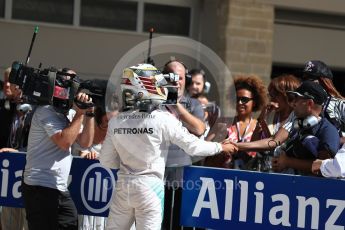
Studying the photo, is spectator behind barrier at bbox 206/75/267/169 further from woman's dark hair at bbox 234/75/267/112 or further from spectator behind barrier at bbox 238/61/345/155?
spectator behind barrier at bbox 238/61/345/155

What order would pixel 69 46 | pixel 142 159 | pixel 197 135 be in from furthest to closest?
pixel 69 46 → pixel 197 135 → pixel 142 159

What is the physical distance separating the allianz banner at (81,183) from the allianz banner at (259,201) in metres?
0.90

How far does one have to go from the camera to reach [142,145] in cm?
548

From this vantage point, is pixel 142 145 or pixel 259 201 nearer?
pixel 142 145

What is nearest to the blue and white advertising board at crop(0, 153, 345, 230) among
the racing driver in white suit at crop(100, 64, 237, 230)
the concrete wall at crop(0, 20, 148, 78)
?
the racing driver in white suit at crop(100, 64, 237, 230)

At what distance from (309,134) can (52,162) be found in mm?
2220

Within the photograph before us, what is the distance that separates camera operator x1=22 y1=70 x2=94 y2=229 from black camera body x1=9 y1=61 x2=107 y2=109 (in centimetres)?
2

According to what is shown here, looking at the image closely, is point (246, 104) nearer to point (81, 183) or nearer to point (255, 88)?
point (255, 88)

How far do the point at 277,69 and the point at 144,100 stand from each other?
8.46 metres

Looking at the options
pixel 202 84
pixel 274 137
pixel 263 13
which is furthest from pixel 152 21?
pixel 274 137

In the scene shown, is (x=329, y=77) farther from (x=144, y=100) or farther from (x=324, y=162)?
(x=144, y=100)

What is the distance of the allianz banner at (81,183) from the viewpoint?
652 cm

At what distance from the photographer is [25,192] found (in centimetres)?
608

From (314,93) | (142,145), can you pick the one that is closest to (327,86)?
(314,93)
